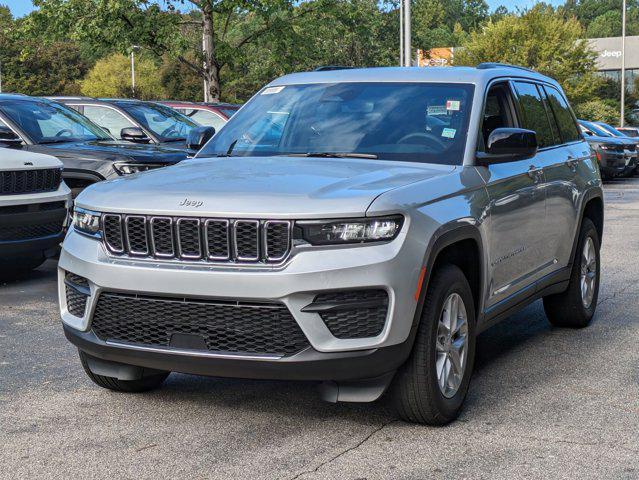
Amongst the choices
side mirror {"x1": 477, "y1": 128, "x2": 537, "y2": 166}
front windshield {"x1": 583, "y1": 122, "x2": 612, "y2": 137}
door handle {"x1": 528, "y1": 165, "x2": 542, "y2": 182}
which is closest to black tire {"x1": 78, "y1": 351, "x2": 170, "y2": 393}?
side mirror {"x1": 477, "y1": 128, "x2": 537, "y2": 166}

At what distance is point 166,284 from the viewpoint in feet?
16.0

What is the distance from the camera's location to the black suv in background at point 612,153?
2809 centimetres

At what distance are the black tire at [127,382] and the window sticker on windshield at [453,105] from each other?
2.19m

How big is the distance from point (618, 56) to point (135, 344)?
88.3m

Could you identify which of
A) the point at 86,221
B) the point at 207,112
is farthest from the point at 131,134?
the point at 86,221

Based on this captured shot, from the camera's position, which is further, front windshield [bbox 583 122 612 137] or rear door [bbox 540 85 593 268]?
front windshield [bbox 583 122 612 137]

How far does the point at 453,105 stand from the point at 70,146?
663 cm

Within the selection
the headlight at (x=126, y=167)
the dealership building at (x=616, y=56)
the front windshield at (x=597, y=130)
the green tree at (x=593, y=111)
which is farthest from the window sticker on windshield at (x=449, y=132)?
the dealership building at (x=616, y=56)

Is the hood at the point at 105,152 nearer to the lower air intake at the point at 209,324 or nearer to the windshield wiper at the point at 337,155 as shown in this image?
the windshield wiper at the point at 337,155

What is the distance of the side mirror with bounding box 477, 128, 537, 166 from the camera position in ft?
19.5

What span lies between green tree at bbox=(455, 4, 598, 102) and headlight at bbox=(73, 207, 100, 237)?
168 feet

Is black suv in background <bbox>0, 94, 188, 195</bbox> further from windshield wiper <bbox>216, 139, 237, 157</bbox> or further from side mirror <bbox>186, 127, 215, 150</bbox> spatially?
windshield wiper <bbox>216, 139, 237, 157</bbox>

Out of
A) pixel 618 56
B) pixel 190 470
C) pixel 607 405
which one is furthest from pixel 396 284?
pixel 618 56

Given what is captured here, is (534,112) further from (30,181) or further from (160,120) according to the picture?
(160,120)
